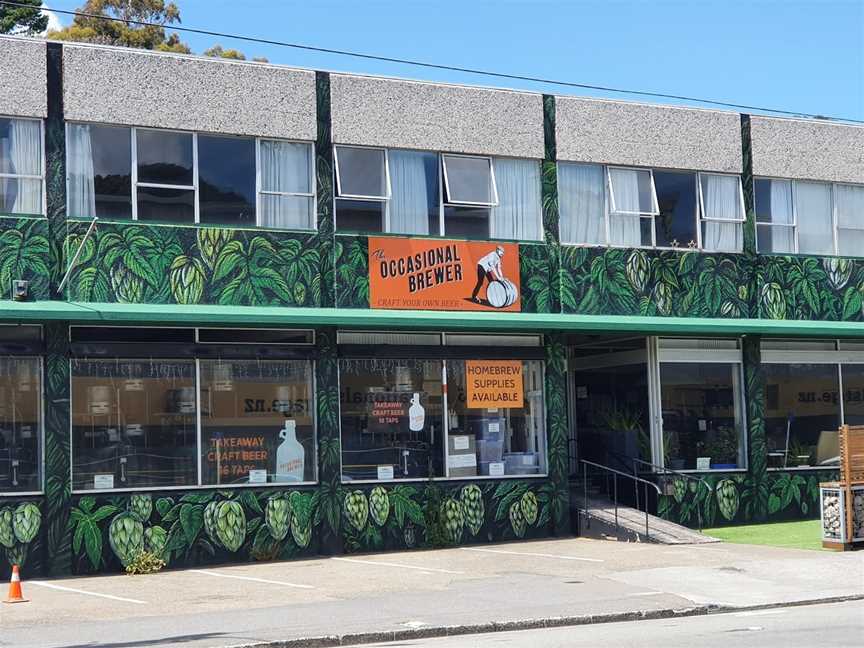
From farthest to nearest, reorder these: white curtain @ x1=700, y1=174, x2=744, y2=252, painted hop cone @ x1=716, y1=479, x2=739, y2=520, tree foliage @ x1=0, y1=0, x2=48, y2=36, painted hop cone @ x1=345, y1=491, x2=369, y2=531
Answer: tree foliage @ x1=0, y1=0, x2=48, y2=36 → white curtain @ x1=700, y1=174, x2=744, y2=252 → painted hop cone @ x1=716, y1=479, x2=739, y2=520 → painted hop cone @ x1=345, y1=491, x2=369, y2=531

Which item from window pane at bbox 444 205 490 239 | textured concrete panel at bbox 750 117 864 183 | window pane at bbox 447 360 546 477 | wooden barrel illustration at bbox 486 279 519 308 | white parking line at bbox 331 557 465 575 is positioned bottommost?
white parking line at bbox 331 557 465 575

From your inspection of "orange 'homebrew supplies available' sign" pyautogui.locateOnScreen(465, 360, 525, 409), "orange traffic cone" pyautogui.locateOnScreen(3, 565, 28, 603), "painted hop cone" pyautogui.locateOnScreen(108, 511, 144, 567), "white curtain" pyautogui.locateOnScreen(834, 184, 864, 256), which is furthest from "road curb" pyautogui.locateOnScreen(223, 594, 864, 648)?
"white curtain" pyautogui.locateOnScreen(834, 184, 864, 256)

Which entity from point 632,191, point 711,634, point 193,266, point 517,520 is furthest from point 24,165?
point 711,634

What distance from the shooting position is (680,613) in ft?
46.8

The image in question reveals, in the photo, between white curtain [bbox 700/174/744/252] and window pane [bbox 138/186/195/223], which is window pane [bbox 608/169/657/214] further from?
window pane [bbox 138/186/195/223]

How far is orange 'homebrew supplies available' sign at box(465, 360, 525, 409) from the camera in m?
22.1

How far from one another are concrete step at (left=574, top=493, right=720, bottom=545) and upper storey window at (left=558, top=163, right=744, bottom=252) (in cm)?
494

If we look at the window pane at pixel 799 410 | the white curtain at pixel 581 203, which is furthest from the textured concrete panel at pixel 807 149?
the window pane at pixel 799 410

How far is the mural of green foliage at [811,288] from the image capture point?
81.9 feet

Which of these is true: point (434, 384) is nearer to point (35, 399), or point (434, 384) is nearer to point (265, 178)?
point (265, 178)

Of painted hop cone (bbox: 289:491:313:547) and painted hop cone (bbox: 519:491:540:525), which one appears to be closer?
painted hop cone (bbox: 289:491:313:547)

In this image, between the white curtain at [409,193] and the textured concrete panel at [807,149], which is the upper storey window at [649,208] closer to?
Result: the textured concrete panel at [807,149]

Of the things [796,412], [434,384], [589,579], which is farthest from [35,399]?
[796,412]

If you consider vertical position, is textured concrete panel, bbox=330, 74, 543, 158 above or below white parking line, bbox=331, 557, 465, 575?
above
